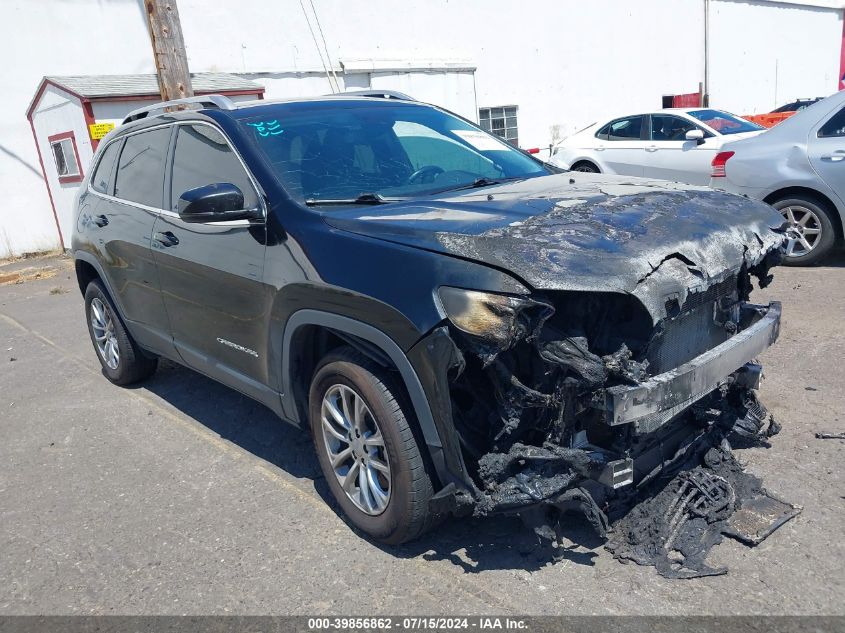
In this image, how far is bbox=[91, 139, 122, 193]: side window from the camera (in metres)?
5.28

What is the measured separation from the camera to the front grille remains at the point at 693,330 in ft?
9.51

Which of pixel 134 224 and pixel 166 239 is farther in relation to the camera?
pixel 134 224

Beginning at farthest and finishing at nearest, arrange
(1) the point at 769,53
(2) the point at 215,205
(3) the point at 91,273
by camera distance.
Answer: (1) the point at 769,53 → (3) the point at 91,273 → (2) the point at 215,205

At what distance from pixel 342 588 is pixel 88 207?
3786 millimetres

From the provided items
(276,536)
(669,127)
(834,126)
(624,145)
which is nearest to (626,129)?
(624,145)

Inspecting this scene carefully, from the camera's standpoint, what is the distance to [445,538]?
131 inches

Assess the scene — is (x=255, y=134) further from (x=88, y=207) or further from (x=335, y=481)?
(x=88, y=207)

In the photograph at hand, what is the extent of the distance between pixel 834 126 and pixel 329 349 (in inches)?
235


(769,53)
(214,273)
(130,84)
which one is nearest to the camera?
(214,273)

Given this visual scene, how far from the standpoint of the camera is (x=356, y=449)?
3.28 metres

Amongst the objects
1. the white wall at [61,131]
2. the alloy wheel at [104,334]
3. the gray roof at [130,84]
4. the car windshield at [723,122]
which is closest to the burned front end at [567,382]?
the alloy wheel at [104,334]

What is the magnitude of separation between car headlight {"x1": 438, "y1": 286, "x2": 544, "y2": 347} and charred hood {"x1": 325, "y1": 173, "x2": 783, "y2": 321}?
0.11m

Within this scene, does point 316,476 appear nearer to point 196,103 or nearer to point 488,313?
point 488,313

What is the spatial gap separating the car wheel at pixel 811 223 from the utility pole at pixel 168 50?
686 centimetres
